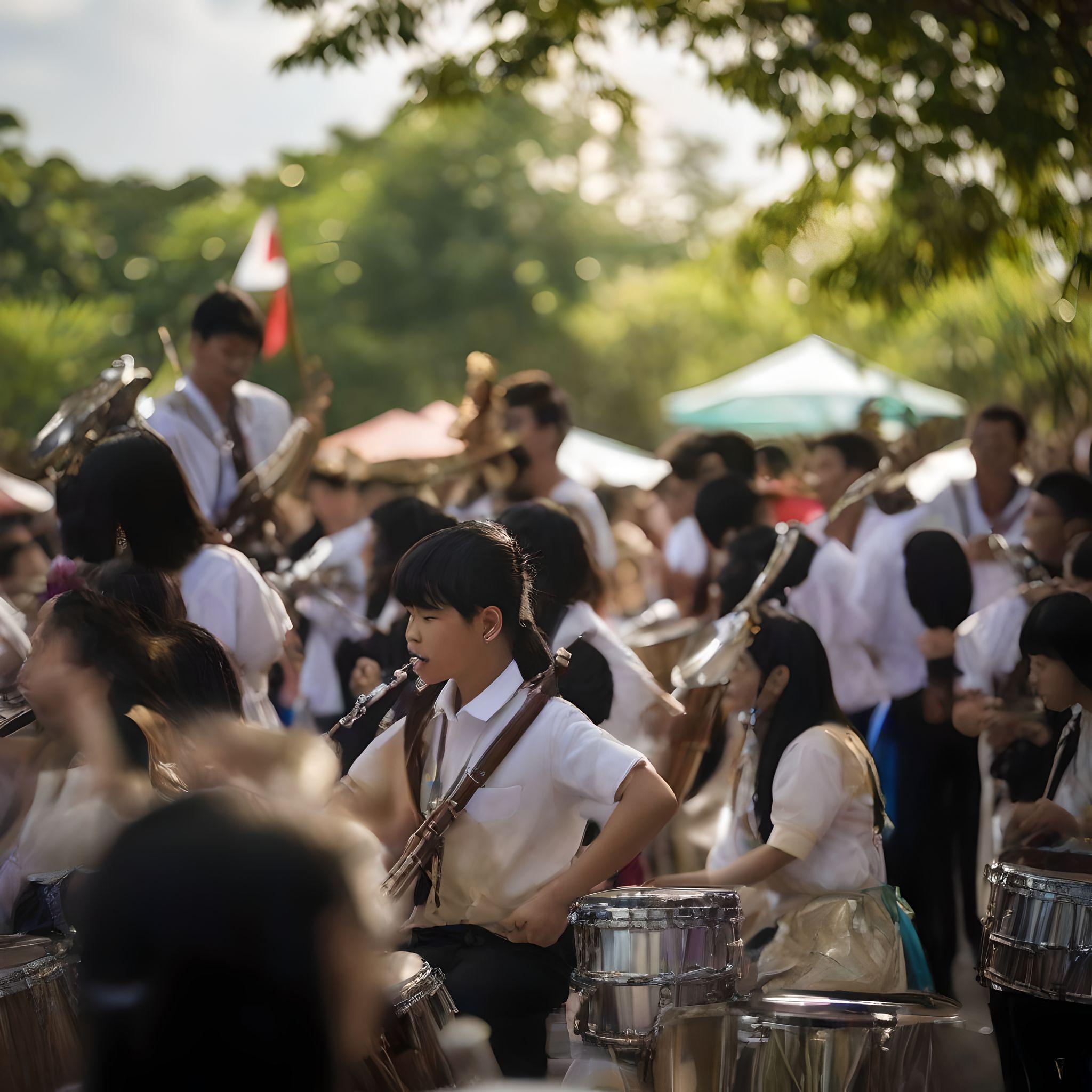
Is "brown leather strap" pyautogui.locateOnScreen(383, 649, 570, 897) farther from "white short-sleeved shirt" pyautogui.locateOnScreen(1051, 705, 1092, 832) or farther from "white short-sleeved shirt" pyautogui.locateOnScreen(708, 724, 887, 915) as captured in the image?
"white short-sleeved shirt" pyautogui.locateOnScreen(1051, 705, 1092, 832)

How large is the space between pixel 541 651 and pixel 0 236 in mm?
14819

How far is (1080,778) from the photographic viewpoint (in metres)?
3.91

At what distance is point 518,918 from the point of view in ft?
9.96

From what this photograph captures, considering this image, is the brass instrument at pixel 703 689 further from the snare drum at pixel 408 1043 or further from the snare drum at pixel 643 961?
the snare drum at pixel 408 1043

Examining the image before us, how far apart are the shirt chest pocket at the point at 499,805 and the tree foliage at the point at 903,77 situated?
4102 millimetres

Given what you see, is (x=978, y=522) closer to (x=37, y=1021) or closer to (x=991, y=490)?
(x=991, y=490)

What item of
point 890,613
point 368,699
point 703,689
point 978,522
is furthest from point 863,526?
point 368,699

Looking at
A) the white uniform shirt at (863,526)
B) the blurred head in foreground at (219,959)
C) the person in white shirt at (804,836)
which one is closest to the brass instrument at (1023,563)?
the white uniform shirt at (863,526)

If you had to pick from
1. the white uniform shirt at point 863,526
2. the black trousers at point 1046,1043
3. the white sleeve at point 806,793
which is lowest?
the black trousers at point 1046,1043

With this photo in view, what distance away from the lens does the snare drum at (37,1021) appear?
2.61 metres

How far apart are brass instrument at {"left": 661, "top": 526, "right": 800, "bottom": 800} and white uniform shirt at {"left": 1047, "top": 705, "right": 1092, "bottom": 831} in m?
0.93

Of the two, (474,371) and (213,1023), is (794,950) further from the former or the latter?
(474,371)

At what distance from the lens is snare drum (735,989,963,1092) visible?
260 cm

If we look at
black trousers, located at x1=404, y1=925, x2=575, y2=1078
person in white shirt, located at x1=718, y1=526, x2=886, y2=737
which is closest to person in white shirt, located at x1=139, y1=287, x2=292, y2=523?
person in white shirt, located at x1=718, y1=526, x2=886, y2=737
